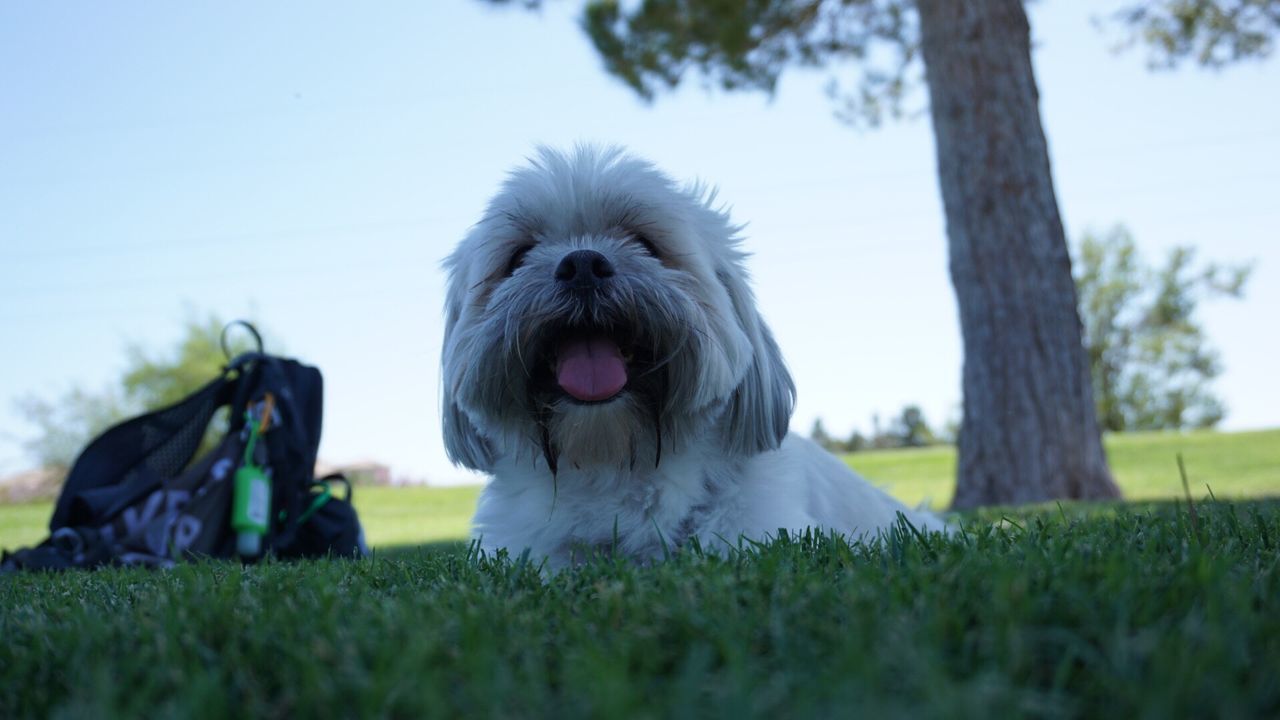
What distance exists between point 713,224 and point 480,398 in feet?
3.57

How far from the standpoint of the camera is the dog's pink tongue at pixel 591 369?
3.03 metres

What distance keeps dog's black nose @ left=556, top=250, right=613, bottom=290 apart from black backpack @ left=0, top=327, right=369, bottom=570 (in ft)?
9.23

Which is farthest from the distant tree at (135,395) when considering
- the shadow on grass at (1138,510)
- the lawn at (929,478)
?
the shadow on grass at (1138,510)

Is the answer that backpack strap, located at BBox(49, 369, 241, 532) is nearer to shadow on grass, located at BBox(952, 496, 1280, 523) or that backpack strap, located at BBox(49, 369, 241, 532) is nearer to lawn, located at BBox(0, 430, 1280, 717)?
lawn, located at BBox(0, 430, 1280, 717)

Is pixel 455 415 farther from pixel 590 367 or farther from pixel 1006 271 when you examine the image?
pixel 1006 271

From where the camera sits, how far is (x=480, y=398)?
10.2ft

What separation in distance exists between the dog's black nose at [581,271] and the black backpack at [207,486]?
9.23ft

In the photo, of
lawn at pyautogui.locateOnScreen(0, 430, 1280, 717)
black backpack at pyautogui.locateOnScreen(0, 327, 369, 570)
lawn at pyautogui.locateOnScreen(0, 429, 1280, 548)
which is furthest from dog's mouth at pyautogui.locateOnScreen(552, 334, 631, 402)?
lawn at pyautogui.locateOnScreen(0, 429, 1280, 548)

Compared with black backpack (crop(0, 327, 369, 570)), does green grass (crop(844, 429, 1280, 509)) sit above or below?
below

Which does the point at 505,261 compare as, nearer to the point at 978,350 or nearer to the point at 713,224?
the point at 713,224

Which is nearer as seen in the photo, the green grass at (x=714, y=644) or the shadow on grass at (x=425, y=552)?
the green grass at (x=714, y=644)

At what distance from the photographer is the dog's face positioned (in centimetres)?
300

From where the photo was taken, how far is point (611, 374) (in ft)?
10.00

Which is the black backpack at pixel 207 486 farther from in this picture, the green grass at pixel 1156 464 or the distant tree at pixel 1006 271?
the green grass at pixel 1156 464
